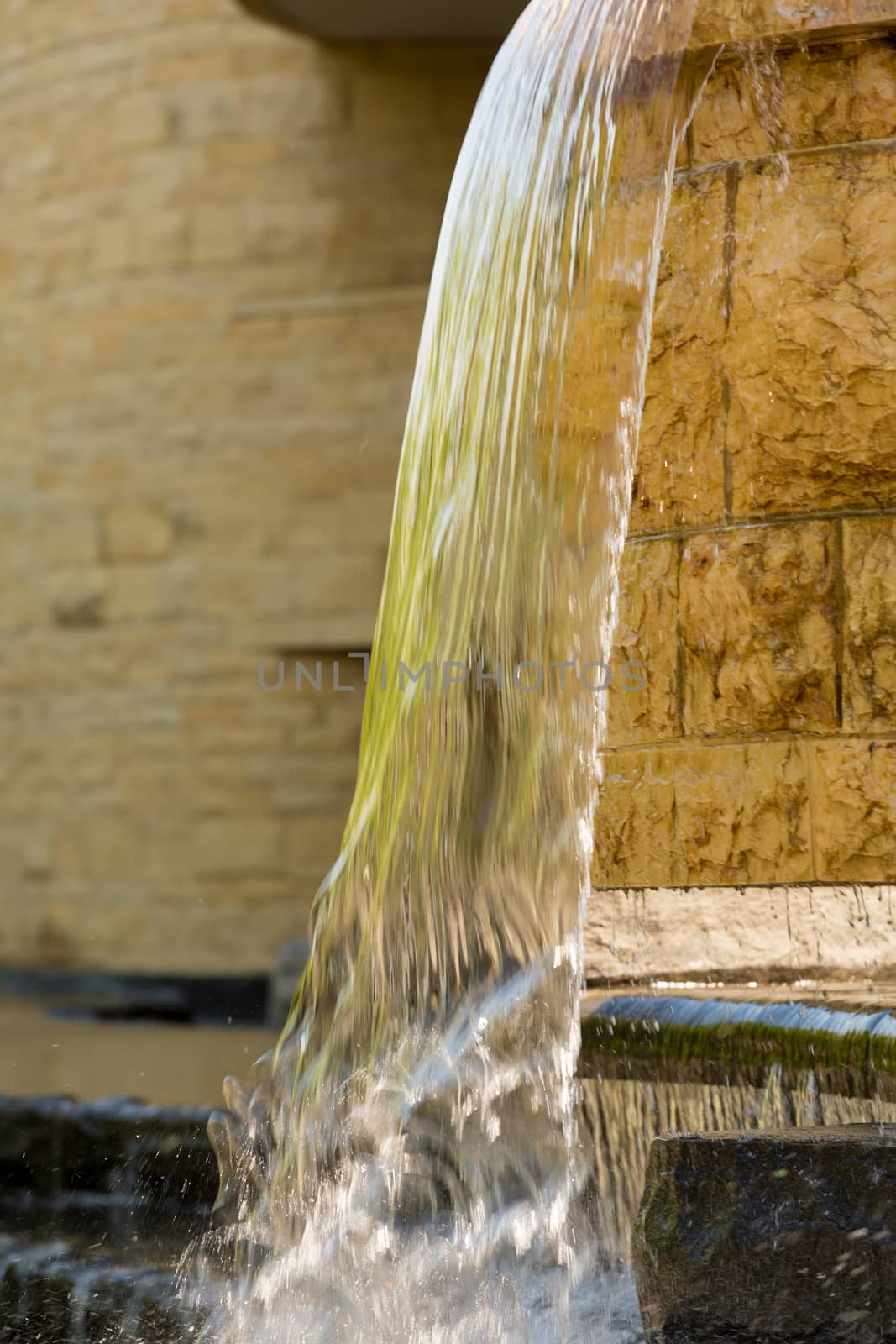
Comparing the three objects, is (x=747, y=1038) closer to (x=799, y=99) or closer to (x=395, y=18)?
(x=799, y=99)

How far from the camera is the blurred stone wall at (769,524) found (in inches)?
66.7

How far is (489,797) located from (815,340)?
2.58 feet

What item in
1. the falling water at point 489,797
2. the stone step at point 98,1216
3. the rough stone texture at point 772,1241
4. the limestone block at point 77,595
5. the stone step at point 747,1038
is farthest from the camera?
the limestone block at point 77,595

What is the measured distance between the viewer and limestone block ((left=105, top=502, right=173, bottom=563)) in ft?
25.0

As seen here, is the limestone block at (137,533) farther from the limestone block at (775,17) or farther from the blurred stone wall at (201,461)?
the limestone block at (775,17)

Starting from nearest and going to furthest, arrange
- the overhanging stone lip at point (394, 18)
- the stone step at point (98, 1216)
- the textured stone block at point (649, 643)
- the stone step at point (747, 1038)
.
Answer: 1. the stone step at point (747, 1038)
2. the textured stone block at point (649, 643)
3. the stone step at point (98, 1216)
4. the overhanging stone lip at point (394, 18)

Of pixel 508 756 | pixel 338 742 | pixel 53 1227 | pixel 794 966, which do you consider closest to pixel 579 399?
pixel 508 756

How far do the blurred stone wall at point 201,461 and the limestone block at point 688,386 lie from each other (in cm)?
530

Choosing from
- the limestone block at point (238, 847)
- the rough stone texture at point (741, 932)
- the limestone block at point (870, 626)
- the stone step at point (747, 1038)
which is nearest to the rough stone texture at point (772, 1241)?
the stone step at point (747, 1038)

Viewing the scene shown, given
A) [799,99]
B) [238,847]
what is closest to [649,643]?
[799,99]

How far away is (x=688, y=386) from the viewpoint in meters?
1.82

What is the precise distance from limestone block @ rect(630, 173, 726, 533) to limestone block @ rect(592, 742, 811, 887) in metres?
0.30

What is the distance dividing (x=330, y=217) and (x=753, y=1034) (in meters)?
6.50

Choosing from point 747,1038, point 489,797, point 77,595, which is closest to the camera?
point 747,1038
